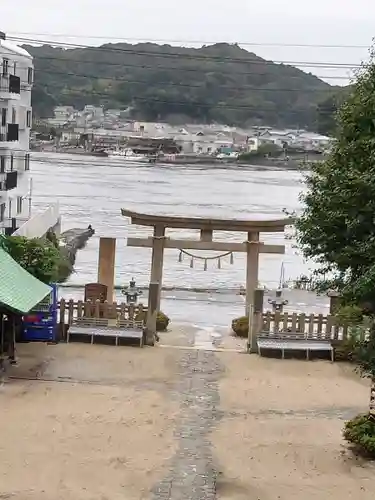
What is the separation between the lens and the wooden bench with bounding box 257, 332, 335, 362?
13164 millimetres

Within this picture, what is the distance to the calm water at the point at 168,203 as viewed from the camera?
30.3m

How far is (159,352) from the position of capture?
1313 centimetres

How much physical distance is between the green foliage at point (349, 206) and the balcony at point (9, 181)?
20308mm

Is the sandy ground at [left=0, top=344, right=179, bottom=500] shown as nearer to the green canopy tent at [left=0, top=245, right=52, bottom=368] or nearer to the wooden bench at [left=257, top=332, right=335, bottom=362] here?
the green canopy tent at [left=0, top=245, right=52, bottom=368]

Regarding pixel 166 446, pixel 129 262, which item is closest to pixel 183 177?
pixel 129 262

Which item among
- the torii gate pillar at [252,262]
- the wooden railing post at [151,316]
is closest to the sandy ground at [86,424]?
the wooden railing post at [151,316]

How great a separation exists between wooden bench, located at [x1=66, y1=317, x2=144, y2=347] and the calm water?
3898mm

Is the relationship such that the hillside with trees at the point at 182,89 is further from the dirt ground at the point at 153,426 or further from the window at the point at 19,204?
the dirt ground at the point at 153,426

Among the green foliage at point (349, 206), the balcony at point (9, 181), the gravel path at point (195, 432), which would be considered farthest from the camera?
the balcony at point (9, 181)

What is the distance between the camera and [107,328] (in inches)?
533

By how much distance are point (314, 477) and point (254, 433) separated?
61.9 inches

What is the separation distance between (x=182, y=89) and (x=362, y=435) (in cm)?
4392

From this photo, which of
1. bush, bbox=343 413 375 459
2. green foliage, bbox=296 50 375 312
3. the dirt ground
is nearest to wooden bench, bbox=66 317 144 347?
the dirt ground

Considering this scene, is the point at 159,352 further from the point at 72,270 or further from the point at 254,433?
the point at 72,270
